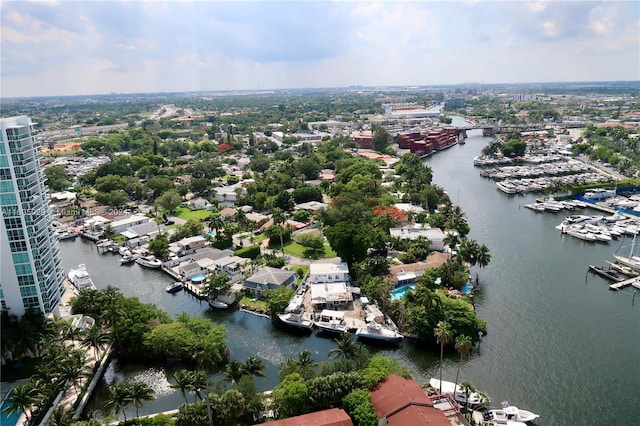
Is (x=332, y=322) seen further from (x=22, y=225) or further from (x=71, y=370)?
(x=22, y=225)

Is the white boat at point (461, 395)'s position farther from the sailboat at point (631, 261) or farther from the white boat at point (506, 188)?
the white boat at point (506, 188)

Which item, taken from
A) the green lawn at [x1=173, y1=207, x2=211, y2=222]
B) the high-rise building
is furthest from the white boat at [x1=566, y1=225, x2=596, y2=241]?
the high-rise building

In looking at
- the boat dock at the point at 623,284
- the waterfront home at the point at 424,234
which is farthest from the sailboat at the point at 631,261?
the waterfront home at the point at 424,234

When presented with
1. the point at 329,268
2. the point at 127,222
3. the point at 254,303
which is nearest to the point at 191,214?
the point at 127,222

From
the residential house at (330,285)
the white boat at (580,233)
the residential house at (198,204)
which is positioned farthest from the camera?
→ the residential house at (198,204)

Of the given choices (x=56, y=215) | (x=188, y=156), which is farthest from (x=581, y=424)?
(x=188, y=156)

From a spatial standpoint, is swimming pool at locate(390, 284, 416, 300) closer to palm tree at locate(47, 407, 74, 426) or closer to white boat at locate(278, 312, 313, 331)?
white boat at locate(278, 312, 313, 331)
